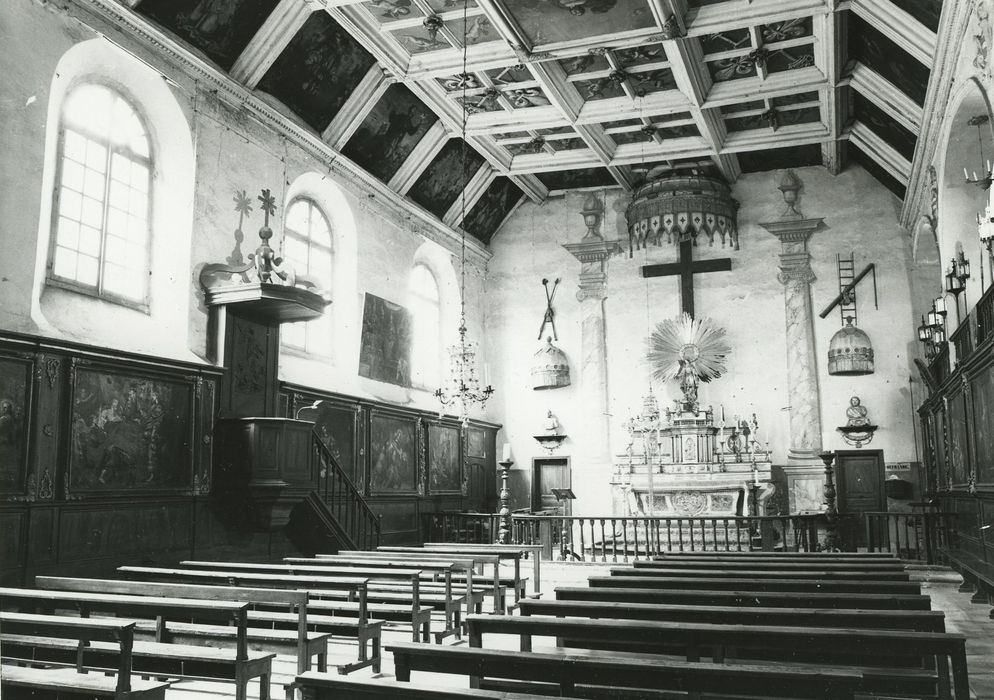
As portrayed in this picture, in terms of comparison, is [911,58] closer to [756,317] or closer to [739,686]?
[756,317]

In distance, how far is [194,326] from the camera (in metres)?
9.97

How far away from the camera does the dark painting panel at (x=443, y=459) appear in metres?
15.2

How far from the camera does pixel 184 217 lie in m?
10.1

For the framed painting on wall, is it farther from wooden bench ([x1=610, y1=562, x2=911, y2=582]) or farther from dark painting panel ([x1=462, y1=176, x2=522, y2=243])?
dark painting panel ([x1=462, y1=176, x2=522, y2=243])

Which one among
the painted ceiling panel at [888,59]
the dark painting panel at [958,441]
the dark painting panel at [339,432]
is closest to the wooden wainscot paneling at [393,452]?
the dark painting panel at [339,432]

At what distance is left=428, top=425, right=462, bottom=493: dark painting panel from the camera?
15227 mm

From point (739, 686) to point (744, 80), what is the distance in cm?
1190

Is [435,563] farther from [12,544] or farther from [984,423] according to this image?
[984,423]

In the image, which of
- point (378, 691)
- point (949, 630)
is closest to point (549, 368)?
point (949, 630)

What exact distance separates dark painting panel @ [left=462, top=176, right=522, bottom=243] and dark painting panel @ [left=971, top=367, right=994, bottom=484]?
10.8 metres

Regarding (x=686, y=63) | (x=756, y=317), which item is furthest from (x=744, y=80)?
(x=756, y=317)

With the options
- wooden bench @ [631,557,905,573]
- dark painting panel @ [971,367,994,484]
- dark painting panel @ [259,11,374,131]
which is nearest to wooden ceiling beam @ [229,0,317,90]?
dark painting panel @ [259,11,374,131]

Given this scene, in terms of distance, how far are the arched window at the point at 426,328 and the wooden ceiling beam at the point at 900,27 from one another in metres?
8.84

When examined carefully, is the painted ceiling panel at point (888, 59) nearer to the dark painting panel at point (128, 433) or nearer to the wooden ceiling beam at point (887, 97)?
the wooden ceiling beam at point (887, 97)
